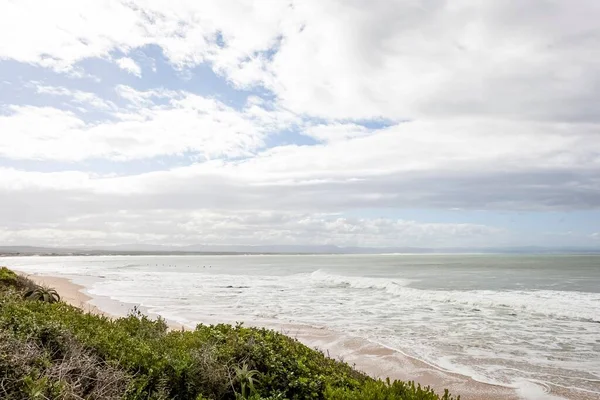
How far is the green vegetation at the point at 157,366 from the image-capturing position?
15.3 feet

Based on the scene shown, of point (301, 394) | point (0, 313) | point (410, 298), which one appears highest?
point (0, 313)

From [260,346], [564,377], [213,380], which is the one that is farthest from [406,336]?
[213,380]

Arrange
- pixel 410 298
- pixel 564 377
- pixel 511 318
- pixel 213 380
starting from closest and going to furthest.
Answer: pixel 213 380, pixel 564 377, pixel 511 318, pixel 410 298

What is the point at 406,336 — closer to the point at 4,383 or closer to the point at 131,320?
the point at 131,320

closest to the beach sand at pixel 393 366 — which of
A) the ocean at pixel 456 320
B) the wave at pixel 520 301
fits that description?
the ocean at pixel 456 320

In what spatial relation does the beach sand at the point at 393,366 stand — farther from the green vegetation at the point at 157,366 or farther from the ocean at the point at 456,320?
the green vegetation at the point at 157,366

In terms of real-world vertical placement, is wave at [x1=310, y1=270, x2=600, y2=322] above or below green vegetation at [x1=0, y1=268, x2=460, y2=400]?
below

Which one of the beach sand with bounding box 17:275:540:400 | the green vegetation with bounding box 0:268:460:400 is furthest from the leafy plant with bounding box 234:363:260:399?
the beach sand with bounding box 17:275:540:400

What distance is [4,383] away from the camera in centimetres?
437

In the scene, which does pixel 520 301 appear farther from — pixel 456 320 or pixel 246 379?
pixel 246 379

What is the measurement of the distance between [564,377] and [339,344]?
253 inches

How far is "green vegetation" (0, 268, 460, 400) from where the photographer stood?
4.65m

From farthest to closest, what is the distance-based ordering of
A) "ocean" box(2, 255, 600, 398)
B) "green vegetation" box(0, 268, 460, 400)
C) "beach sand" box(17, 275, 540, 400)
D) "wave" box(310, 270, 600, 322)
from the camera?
"wave" box(310, 270, 600, 322) → "ocean" box(2, 255, 600, 398) → "beach sand" box(17, 275, 540, 400) → "green vegetation" box(0, 268, 460, 400)

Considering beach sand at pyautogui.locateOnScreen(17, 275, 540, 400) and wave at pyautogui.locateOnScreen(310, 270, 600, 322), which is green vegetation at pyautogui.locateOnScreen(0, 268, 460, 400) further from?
wave at pyautogui.locateOnScreen(310, 270, 600, 322)
